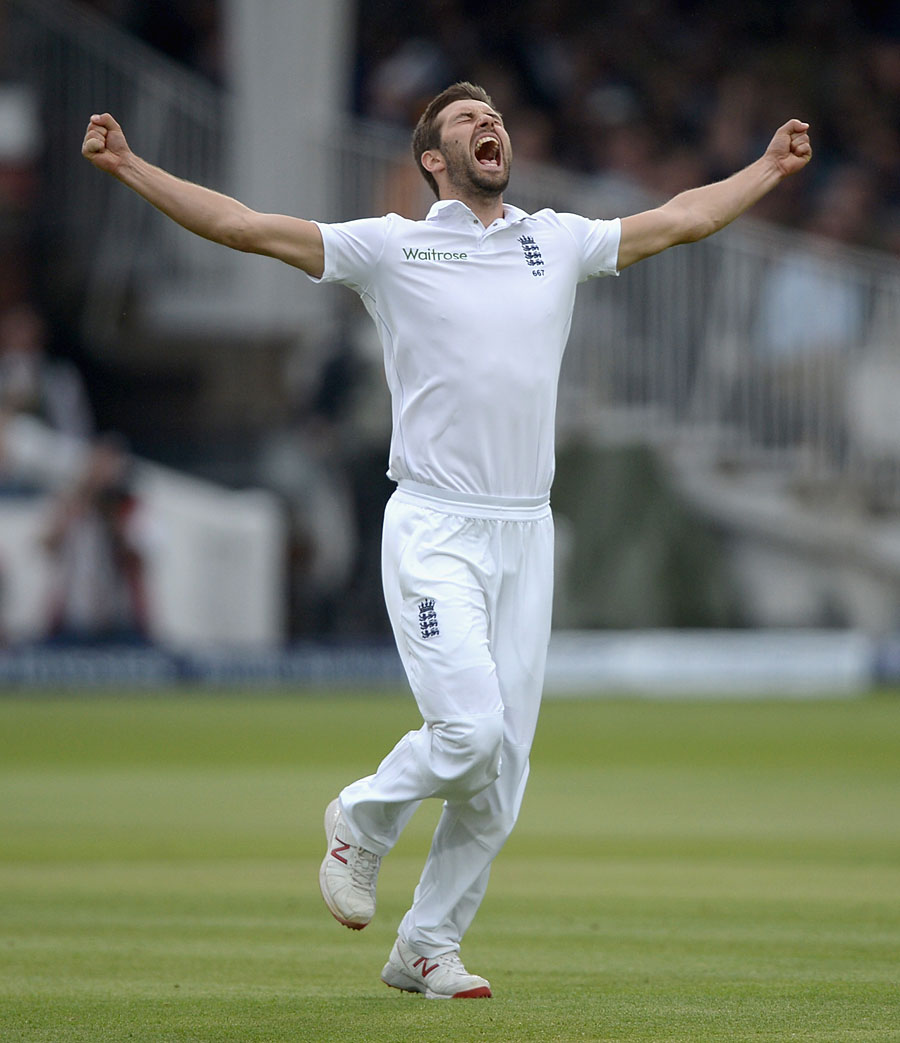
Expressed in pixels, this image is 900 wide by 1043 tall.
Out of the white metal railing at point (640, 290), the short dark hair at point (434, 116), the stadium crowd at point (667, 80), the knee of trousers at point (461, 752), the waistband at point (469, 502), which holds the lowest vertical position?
the knee of trousers at point (461, 752)

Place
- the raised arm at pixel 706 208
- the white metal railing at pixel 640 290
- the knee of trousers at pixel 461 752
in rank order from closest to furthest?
the knee of trousers at pixel 461 752, the raised arm at pixel 706 208, the white metal railing at pixel 640 290

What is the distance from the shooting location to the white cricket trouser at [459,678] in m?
4.75

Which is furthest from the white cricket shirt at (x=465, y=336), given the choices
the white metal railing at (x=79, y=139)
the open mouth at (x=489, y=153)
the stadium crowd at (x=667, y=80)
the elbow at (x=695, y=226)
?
the stadium crowd at (x=667, y=80)

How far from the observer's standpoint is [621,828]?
925 cm

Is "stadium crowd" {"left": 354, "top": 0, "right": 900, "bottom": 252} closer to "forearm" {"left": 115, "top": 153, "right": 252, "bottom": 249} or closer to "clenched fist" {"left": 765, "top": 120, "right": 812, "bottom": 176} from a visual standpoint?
"clenched fist" {"left": 765, "top": 120, "right": 812, "bottom": 176}

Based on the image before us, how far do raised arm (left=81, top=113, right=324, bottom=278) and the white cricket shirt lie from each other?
7cm

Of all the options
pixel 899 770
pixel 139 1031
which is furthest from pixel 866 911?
pixel 899 770

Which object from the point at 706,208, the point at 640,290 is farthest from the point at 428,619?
the point at 640,290

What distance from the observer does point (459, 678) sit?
4.73 m

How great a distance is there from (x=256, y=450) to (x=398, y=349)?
508 inches

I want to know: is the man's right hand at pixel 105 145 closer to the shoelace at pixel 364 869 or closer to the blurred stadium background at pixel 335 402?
the shoelace at pixel 364 869

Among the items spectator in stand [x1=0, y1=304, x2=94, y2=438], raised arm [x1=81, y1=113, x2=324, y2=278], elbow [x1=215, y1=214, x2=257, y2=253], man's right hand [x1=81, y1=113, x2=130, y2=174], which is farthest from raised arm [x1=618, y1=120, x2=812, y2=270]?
spectator in stand [x1=0, y1=304, x2=94, y2=438]

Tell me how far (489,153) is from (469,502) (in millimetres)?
872

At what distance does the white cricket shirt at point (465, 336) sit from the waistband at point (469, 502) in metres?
0.02
